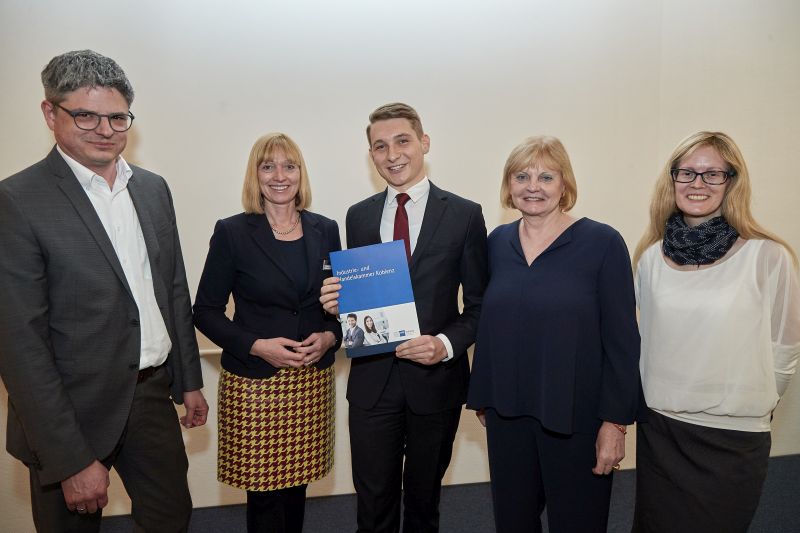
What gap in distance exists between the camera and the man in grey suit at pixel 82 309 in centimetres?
175

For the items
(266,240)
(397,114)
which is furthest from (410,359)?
(397,114)

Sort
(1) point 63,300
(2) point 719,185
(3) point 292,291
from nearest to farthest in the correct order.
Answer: (1) point 63,300 → (2) point 719,185 → (3) point 292,291

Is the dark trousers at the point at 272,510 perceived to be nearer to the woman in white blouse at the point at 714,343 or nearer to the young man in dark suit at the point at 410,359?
the young man in dark suit at the point at 410,359

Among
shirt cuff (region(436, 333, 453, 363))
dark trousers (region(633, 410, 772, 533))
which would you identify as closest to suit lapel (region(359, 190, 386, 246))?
shirt cuff (region(436, 333, 453, 363))

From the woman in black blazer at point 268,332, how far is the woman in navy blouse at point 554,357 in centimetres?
73

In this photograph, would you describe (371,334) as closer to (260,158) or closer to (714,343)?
(260,158)

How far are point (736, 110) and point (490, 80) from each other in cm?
182

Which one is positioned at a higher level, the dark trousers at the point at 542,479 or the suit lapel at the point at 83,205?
the suit lapel at the point at 83,205

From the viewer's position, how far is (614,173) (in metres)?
3.82

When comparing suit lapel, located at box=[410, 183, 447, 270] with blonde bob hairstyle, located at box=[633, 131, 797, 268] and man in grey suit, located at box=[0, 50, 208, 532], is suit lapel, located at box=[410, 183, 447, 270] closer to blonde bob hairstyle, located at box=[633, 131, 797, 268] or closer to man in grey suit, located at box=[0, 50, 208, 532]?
blonde bob hairstyle, located at box=[633, 131, 797, 268]

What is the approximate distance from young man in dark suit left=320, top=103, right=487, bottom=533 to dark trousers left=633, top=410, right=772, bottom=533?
792 mm

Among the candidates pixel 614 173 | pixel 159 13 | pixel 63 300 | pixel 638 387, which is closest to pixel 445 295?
pixel 638 387

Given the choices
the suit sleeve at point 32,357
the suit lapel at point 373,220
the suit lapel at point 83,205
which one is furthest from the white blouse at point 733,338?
the suit sleeve at point 32,357

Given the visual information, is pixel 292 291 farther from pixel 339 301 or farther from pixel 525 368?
pixel 525 368
